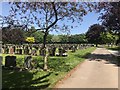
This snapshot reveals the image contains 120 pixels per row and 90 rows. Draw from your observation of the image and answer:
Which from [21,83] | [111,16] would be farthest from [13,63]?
[111,16]

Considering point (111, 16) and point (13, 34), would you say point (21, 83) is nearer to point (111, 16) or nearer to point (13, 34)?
point (13, 34)

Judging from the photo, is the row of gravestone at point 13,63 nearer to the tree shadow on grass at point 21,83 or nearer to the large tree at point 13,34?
the large tree at point 13,34

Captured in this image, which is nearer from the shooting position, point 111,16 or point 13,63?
point 13,63

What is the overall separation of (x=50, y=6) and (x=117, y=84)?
7.87 meters

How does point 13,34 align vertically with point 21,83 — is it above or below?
above

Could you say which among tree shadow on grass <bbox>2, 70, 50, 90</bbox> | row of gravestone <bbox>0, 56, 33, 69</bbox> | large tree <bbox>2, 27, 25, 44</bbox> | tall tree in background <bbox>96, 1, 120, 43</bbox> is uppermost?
tall tree in background <bbox>96, 1, 120, 43</bbox>

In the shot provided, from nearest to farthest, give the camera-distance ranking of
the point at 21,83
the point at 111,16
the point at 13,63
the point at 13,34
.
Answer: the point at 21,83
the point at 13,63
the point at 13,34
the point at 111,16

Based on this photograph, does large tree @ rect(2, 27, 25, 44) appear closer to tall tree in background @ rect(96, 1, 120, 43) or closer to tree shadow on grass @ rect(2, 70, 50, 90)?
tree shadow on grass @ rect(2, 70, 50, 90)

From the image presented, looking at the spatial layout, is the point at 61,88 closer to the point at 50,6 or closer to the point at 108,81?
the point at 108,81

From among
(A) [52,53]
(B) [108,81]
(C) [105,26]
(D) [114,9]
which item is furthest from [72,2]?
(C) [105,26]

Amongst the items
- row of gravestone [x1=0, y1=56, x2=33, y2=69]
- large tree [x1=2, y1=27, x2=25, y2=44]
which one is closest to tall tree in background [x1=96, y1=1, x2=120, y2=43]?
large tree [x1=2, y1=27, x2=25, y2=44]

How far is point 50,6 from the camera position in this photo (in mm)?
18391

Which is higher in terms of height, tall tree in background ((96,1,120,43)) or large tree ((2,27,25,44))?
tall tree in background ((96,1,120,43))

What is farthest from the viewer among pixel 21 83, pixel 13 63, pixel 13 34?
pixel 13 34
